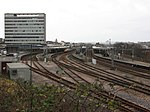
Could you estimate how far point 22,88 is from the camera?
9.19 metres

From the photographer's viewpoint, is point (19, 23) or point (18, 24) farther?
point (18, 24)

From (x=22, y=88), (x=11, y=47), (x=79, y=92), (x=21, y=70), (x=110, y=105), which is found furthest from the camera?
(x=11, y=47)

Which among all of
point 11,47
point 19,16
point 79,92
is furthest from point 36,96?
point 19,16

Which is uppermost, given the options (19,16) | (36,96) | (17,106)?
(19,16)

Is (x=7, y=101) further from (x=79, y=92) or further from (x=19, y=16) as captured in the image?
(x=19, y=16)

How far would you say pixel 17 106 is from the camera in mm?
8609

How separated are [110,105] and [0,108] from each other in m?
3.18

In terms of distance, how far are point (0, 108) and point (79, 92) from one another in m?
2.31

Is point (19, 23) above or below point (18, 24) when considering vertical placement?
above

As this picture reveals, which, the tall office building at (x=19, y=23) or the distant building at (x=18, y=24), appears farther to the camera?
the tall office building at (x=19, y=23)

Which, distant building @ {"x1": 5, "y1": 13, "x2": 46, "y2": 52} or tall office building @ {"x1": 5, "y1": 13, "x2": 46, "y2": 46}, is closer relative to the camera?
distant building @ {"x1": 5, "y1": 13, "x2": 46, "y2": 52}

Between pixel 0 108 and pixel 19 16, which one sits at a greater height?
pixel 19 16

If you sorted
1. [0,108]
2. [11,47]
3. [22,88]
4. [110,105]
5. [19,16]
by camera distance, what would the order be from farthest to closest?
[19,16] < [11,47] < [22,88] < [0,108] < [110,105]

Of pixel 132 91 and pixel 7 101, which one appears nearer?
pixel 7 101
